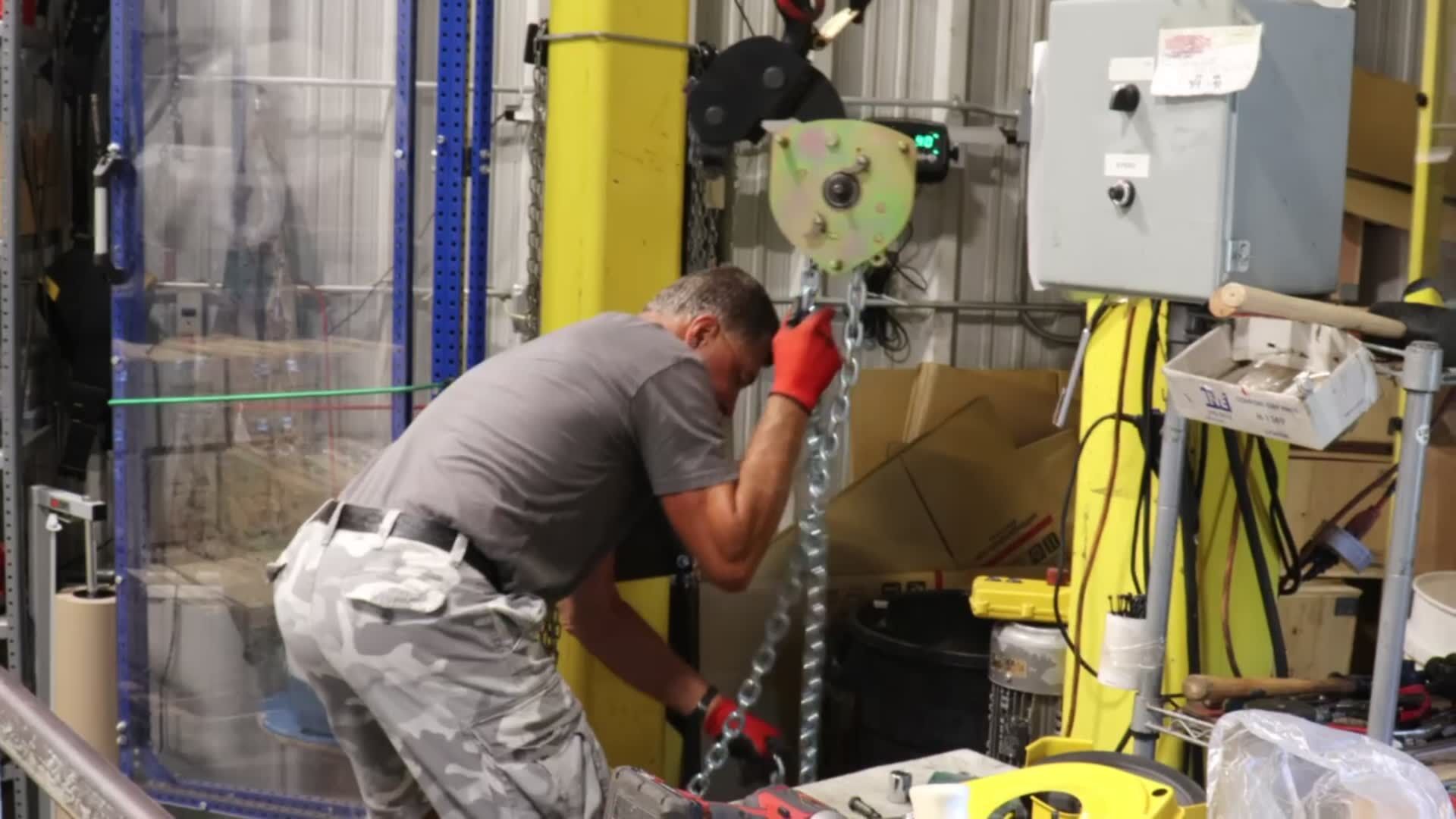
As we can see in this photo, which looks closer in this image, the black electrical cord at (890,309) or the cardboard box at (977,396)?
the cardboard box at (977,396)

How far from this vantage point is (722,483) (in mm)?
2299

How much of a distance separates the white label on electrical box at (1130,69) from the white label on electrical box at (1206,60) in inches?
0.6

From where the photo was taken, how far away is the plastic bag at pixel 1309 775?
1.65m

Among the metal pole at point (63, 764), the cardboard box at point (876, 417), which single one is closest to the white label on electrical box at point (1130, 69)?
the metal pole at point (63, 764)

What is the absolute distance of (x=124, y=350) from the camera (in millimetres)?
3283

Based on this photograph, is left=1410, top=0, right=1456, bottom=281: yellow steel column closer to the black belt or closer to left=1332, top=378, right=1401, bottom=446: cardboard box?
left=1332, top=378, right=1401, bottom=446: cardboard box

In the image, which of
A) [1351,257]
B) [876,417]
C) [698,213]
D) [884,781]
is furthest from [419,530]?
[1351,257]

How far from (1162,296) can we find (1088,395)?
0.63 m

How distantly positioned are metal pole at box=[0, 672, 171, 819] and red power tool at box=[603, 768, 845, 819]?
0.65 meters

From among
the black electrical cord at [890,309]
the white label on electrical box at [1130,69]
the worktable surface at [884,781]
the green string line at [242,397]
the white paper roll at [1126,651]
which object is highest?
the white label on electrical box at [1130,69]

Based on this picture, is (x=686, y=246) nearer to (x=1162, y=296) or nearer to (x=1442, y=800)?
(x=1162, y=296)

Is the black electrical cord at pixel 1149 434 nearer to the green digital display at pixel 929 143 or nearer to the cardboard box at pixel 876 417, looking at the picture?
the cardboard box at pixel 876 417

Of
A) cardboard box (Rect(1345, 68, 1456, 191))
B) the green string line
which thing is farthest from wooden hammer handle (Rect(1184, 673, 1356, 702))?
cardboard box (Rect(1345, 68, 1456, 191))

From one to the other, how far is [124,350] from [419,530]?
4.54ft
